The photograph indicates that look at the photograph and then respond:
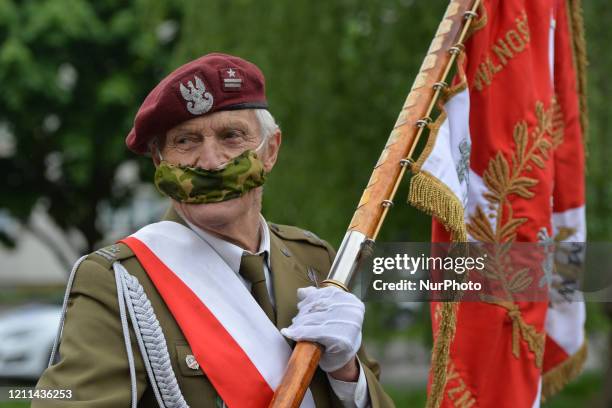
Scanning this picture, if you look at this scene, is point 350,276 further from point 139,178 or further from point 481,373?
point 139,178

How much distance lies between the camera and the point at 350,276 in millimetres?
2559

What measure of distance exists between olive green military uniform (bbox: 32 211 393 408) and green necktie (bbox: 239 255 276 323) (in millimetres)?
27

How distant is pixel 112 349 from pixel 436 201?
1.08 metres

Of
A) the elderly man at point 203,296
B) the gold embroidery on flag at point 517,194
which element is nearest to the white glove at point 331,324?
the elderly man at point 203,296

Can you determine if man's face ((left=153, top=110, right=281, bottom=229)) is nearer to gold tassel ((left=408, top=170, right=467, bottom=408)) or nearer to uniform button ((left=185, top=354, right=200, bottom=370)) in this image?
uniform button ((left=185, top=354, right=200, bottom=370))

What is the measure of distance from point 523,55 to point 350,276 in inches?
51.6

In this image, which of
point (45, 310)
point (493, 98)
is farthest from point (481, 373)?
point (45, 310)

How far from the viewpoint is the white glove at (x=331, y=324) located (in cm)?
238

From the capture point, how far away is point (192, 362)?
93.8 inches

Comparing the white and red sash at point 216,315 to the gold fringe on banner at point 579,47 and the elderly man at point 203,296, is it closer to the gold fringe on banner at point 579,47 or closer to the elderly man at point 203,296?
the elderly man at point 203,296

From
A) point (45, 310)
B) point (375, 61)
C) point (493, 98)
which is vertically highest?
point (375, 61)

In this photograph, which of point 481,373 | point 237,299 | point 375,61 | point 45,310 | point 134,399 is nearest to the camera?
point 134,399

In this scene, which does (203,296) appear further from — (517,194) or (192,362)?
(517,194)

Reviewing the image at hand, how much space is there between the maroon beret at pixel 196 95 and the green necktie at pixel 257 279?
0.41 metres
